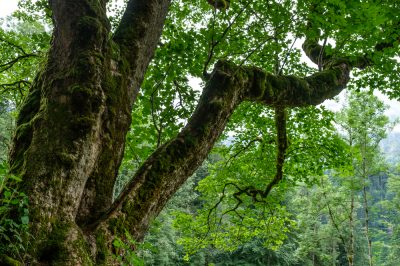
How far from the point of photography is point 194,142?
9.98 ft

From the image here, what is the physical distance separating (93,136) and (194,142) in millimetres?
961

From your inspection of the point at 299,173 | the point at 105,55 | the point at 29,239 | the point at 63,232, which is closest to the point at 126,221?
the point at 63,232

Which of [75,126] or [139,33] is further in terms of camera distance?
[139,33]

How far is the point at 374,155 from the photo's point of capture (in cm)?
1825

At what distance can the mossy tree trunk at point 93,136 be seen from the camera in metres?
2.17

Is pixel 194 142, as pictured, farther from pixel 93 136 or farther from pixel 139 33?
pixel 139 33

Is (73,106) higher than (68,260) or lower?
higher

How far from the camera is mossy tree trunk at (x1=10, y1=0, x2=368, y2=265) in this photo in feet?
7.13

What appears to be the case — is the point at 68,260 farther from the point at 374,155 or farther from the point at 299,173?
the point at 374,155

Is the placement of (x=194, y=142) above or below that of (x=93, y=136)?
above

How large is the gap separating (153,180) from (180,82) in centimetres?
349

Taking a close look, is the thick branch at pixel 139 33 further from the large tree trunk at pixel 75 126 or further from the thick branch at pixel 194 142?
the thick branch at pixel 194 142

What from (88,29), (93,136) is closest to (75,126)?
(93,136)

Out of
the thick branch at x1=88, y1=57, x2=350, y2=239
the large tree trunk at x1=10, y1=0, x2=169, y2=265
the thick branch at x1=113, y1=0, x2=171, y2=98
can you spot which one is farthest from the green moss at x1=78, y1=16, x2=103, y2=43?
the thick branch at x1=88, y1=57, x2=350, y2=239
